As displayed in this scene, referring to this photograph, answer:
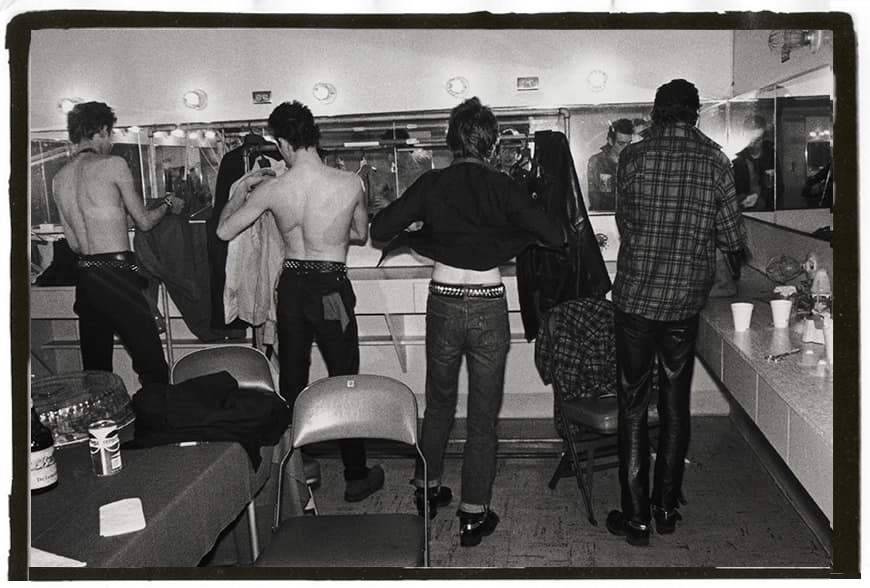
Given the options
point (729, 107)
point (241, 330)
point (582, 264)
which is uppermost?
point (729, 107)

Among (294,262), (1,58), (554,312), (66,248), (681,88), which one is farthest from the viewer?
(554,312)

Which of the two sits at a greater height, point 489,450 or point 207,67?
point 207,67

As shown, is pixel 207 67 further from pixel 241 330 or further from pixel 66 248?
pixel 241 330

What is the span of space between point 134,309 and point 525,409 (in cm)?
201

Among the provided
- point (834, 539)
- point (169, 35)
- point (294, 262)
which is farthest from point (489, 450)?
point (169, 35)

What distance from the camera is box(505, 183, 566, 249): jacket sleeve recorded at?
8.98ft

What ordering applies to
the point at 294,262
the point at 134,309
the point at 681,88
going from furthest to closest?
the point at 294,262 → the point at 134,309 → the point at 681,88

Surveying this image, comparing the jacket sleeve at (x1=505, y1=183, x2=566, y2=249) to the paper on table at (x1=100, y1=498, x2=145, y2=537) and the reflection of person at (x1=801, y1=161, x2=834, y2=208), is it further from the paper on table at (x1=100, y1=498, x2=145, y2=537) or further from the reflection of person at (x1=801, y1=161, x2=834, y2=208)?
the paper on table at (x1=100, y1=498, x2=145, y2=537)

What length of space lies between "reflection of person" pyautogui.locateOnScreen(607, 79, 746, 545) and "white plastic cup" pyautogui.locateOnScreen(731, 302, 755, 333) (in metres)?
0.20

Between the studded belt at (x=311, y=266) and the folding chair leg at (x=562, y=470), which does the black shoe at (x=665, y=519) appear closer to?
the folding chair leg at (x=562, y=470)

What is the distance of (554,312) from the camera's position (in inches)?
130

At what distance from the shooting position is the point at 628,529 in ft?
9.30

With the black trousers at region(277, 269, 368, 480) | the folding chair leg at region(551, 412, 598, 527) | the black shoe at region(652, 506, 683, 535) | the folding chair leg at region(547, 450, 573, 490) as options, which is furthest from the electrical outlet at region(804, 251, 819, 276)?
the black trousers at region(277, 269, 368, 480)

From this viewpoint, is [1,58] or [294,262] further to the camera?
[294,262]
